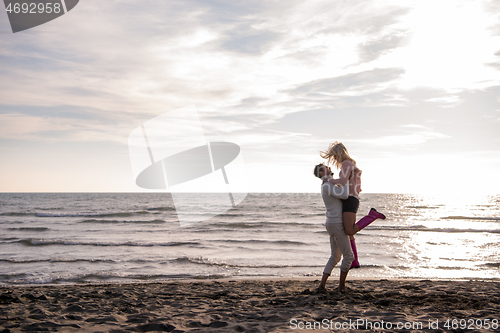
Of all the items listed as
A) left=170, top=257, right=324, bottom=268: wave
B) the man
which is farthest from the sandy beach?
left=170, top=257, right=324, bottom=268: wave

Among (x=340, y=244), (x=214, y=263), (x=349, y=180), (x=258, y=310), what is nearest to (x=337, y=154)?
(x=349, y=180)

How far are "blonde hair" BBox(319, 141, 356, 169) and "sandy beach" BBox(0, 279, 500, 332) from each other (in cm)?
187

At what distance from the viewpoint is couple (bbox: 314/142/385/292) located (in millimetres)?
4410

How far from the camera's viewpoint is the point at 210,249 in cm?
1212

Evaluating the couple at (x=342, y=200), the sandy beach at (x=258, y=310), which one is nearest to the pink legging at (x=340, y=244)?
the couple at (x=342, y=200)

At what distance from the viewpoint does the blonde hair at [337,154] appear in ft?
14.9

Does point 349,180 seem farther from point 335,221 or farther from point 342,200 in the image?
point 335,221

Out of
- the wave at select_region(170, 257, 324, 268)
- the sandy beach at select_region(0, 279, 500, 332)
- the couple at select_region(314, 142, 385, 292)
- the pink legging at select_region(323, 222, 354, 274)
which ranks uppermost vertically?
the couple at select_region(314, 142, 385, 292)

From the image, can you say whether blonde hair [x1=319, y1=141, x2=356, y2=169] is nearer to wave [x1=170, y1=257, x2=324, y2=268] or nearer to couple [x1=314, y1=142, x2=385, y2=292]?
couple [x1=314, y1=142, x2=385, y2=292]

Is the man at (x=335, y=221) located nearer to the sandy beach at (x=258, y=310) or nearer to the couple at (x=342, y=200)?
the couple at (x=342, y=200)

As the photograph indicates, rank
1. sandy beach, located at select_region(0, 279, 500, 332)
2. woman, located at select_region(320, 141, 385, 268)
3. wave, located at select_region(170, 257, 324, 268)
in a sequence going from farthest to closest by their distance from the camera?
wave, located at select_region(170, 257, 324, 268), woman, located at select_region(320, 141, 385, 268), sandy beach, located at select_region(0, 279, 500, 332)

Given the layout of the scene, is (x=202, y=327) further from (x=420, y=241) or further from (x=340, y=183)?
(x=420, y=241)

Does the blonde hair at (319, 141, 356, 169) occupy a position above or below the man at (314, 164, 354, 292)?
above

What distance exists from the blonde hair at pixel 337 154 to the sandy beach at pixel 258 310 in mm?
1870
